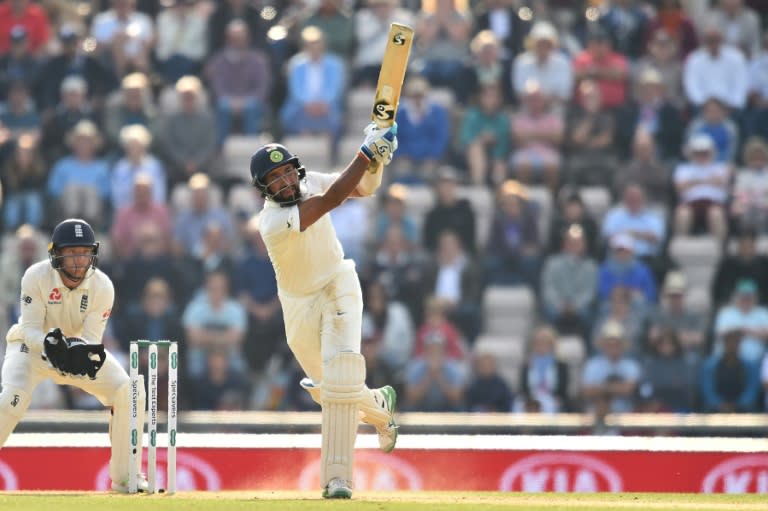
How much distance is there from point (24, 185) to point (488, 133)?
4536mm

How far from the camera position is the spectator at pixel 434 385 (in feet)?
47.6

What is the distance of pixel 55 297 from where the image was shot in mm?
10148

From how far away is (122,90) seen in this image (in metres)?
17.3

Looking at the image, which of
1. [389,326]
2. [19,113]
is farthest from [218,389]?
[19,113]

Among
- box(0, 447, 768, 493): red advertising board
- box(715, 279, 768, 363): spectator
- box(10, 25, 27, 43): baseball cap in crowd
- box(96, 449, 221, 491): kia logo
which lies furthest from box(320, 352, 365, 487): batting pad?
box(10, 25, 27, 43): baseball cap in crowd

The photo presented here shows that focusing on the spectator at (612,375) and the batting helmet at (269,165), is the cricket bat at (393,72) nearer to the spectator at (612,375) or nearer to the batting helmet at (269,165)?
the batting helmet at (269,165)

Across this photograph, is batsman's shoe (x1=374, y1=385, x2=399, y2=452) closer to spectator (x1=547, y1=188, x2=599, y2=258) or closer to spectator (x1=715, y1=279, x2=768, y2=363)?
spectator (x1=715, y1=279, x2=768, y2=363)

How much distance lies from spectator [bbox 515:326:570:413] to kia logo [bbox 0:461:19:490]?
4597mm

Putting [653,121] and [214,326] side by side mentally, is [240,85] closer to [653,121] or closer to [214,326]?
[214,326]

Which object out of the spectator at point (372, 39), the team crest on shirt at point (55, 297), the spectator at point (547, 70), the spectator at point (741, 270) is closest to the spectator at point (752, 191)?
the spectator at point (741, 270)

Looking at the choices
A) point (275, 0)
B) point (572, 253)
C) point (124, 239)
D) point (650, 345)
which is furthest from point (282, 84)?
point (650, 345)

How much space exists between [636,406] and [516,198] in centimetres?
230

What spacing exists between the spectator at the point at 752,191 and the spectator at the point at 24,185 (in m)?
6.61

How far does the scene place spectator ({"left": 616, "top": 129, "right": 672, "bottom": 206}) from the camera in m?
16.1
